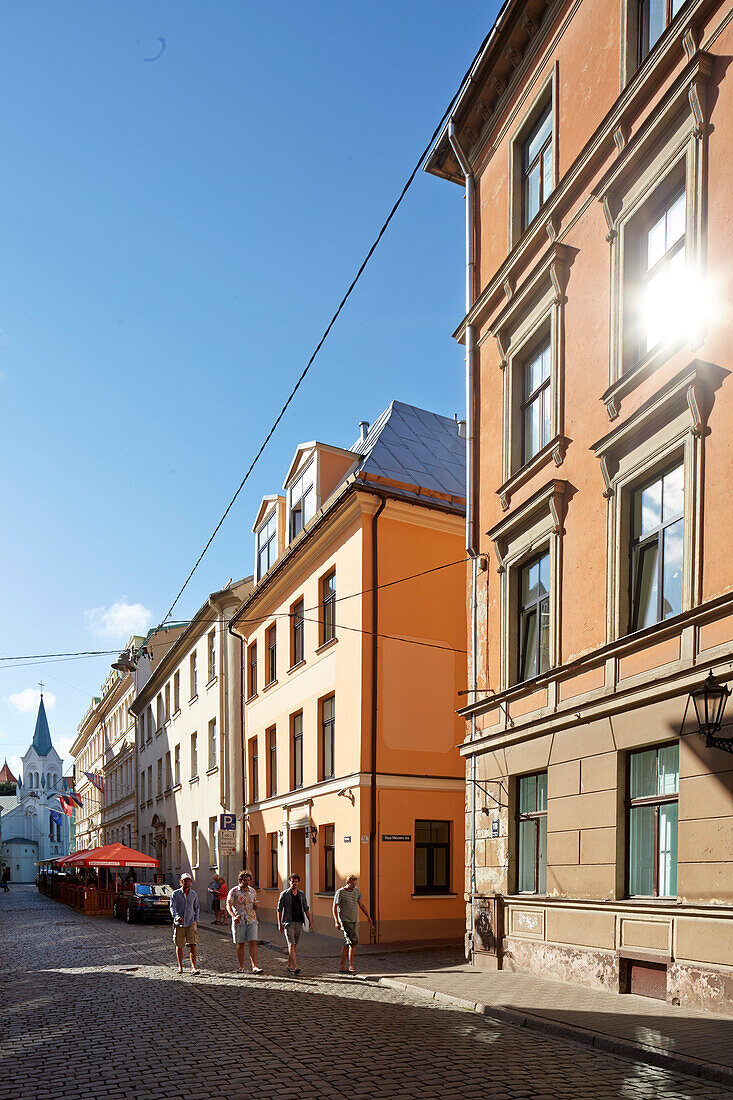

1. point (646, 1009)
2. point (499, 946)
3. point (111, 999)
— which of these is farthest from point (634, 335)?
point (111, 999)

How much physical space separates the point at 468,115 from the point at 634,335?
7.45 m

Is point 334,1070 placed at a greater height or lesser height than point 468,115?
lesser

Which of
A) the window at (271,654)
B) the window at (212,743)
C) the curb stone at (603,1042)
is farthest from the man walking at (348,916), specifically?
the window at (212,743)

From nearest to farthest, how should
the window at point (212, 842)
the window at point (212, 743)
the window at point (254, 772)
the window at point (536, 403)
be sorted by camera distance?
the window at point (536, 403), the window at point (254, 772), the window at point (212, 743), the window at point (212, 842)

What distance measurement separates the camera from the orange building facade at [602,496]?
10.5 meters

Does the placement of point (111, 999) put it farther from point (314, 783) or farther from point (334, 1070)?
point (314, 783)

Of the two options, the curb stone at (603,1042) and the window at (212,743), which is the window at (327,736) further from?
the window at (212,743)

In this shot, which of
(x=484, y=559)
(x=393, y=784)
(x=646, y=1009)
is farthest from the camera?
(x=393, y=784)

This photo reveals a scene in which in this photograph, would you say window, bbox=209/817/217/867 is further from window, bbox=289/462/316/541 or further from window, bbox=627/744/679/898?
window, bbox=627/744/679/898

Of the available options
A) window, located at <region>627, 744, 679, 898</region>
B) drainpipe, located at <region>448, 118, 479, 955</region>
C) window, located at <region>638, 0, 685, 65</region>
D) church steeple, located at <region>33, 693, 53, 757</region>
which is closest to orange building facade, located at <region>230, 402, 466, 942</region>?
drainpipe, located at <region>448, 118, 479, 955</region>

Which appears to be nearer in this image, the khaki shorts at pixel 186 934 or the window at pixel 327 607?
the khaki shorts at pixel 186 934

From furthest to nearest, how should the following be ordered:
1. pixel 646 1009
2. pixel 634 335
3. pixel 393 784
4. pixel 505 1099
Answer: pixel 393 784 < pixel 634 335 < pixel 646 1009 < pixel 505 1099

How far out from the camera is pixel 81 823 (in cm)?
8931

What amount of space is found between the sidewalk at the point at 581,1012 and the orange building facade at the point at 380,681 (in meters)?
3.64
